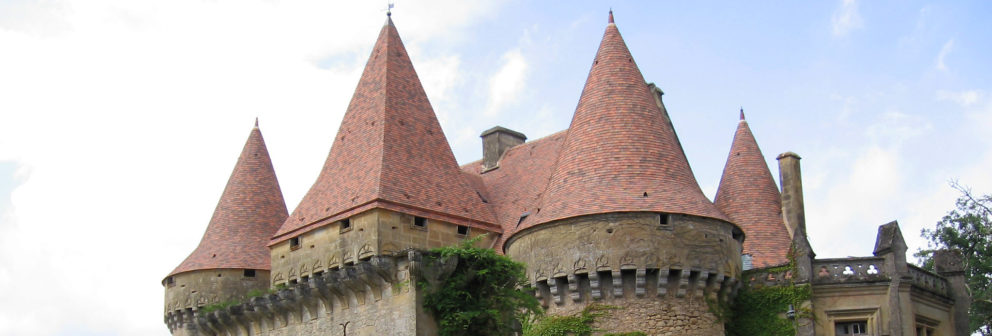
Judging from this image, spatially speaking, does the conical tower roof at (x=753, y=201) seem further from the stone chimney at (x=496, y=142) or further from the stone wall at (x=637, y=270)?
the stone chimney at (x=496, y=142)

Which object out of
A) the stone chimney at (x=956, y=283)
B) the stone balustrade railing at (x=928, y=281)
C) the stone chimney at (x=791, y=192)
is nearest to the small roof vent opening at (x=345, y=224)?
the stone chimney at (x=791, y=192)

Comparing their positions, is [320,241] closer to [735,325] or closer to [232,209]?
[232,209]

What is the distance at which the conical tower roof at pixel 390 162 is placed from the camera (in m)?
29.1

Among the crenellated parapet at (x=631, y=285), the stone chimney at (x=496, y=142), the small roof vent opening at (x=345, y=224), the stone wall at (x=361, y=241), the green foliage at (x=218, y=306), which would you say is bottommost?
the crenellated parapet at (x=631, y=285)

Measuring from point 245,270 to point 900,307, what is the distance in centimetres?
1674

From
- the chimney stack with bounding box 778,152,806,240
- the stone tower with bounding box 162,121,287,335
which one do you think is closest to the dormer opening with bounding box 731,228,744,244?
the chimney stack with bounding box 778,152,806,240

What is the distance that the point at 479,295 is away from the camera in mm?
26344

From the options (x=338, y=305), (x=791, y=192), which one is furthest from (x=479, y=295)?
(x=791, y=192)

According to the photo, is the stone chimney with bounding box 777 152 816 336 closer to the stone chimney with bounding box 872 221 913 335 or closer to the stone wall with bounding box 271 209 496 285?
the stone chimney with bounding box 872 221 913 335

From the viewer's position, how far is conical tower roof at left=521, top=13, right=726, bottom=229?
25766mm

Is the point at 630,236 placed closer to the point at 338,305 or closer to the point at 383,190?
the point at 383,190

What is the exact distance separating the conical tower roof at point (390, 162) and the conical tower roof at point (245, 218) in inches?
125

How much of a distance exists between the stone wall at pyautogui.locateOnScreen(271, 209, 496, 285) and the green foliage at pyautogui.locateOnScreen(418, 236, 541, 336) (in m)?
1.73

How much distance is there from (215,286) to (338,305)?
639cm
